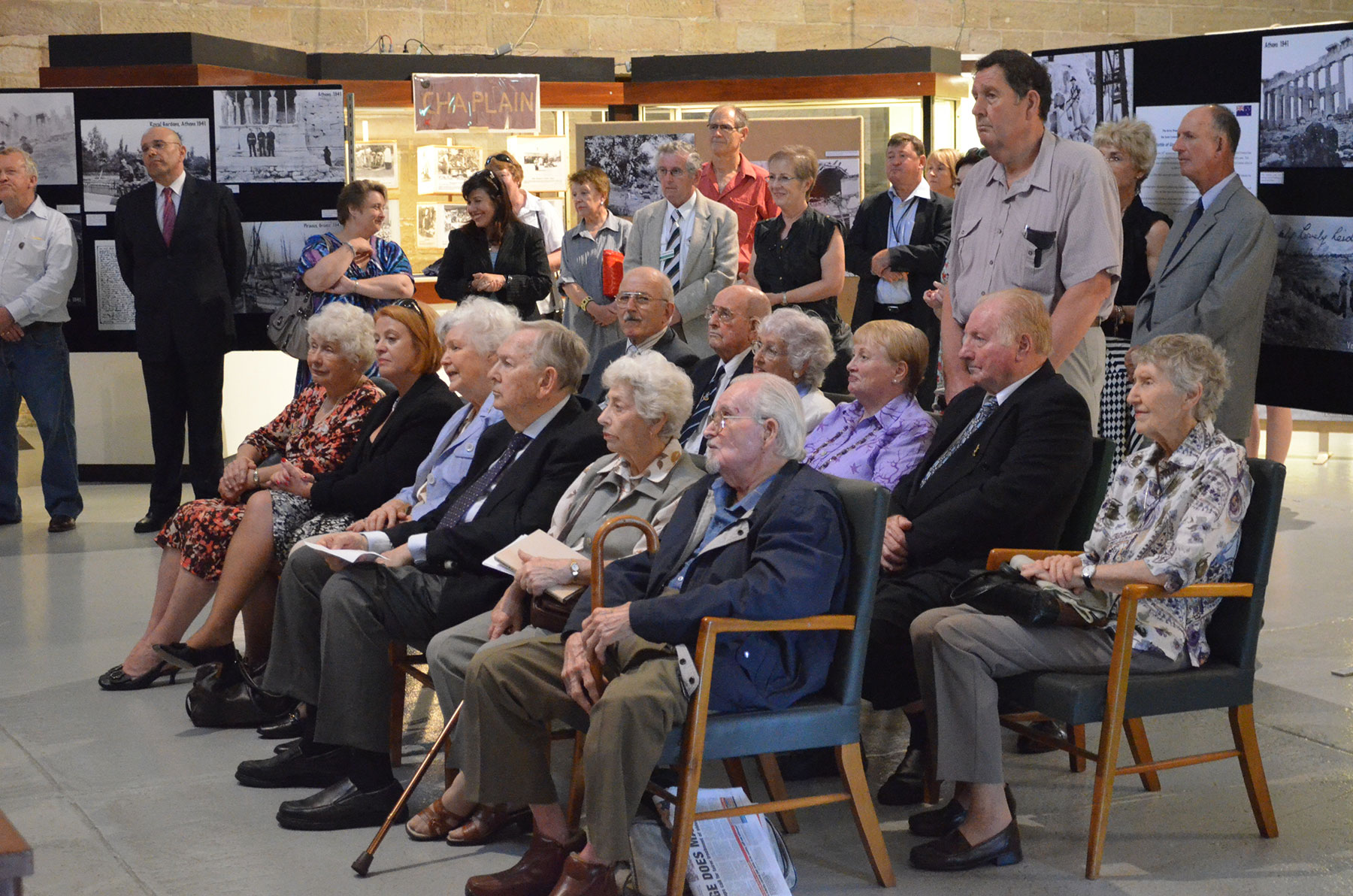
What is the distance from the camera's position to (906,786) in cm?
358

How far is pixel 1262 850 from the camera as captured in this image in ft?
10.6

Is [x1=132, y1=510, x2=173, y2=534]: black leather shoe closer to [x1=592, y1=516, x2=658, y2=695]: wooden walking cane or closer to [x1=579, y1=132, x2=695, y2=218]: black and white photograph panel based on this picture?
[x1=579, y1=132, x2=695, y2=218]: black and white photograph panel

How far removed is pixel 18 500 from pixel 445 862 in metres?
5.09

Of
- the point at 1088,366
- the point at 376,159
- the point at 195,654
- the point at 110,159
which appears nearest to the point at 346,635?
the point at 195,654

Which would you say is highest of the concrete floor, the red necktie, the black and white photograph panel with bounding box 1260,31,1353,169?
the black and white photograph panel with bounding box 1260,31,1353,169

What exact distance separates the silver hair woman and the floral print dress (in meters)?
2.70

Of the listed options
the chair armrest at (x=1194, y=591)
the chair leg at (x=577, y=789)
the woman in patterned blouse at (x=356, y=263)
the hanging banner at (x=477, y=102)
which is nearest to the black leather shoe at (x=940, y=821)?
the chair armrest at (x=1194, y=591)

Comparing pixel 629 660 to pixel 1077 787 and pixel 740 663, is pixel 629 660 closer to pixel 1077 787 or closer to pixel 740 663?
pixel 740 663

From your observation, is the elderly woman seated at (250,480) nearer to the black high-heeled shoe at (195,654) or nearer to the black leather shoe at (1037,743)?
the black high-heeled shoe at (195,654)

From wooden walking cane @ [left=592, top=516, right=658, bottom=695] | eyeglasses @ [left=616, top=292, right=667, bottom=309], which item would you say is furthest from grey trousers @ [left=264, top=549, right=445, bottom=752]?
eyeglasses @ [left=616, top=292, right=667, bottom=309]

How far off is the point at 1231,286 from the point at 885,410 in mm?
1484

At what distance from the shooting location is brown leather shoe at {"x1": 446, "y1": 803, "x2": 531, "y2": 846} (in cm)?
335

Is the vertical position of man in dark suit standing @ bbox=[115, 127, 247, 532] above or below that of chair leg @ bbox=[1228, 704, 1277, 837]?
above

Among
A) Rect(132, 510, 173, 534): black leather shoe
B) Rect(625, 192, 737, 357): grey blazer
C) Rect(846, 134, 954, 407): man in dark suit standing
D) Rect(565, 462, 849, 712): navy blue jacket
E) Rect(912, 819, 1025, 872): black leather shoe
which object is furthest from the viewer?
Rect(132, 510, 173, 534): black leather shoe
